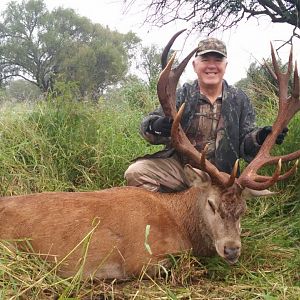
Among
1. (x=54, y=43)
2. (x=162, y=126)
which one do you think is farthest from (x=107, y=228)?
(x=54, y=43)

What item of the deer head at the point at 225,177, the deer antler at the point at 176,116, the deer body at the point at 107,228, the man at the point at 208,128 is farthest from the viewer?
the man at the point at 208,128

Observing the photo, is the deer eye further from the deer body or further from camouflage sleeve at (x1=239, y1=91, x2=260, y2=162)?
camouflage sleeve at (x1=239, y1=91, x2=260, y2=162)

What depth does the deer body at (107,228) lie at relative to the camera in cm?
363

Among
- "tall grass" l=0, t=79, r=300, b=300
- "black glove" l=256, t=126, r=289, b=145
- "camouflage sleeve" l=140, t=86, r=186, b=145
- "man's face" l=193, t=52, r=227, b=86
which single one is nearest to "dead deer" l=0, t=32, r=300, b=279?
"tall grass" l=0, t=79, r=300, b=300

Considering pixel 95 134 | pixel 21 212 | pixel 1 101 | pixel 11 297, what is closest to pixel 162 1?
pixel 1 101

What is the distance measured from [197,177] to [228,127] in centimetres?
101

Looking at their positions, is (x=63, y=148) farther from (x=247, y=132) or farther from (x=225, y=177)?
(x=225, y=177)

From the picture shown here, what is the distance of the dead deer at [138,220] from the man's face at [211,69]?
31.3 inches

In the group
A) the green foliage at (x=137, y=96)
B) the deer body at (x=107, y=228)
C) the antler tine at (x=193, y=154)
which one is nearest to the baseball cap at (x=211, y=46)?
the antler tine at (x=193, y=154)

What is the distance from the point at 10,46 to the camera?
27125mm

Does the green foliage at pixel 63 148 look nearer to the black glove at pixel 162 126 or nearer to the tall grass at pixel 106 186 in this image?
the tall grass at pixel 106 186

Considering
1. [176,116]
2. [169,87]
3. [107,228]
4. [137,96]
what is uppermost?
[137,96]

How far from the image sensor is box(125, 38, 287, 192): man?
482cm

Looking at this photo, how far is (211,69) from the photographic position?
4.87m
